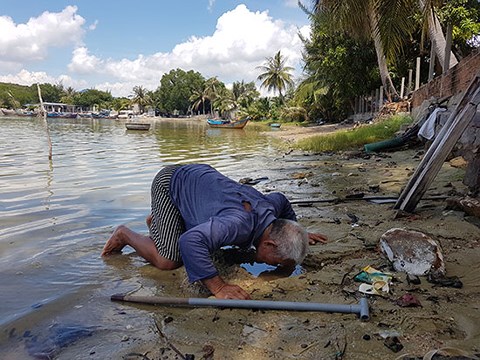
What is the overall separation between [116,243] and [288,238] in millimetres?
1884

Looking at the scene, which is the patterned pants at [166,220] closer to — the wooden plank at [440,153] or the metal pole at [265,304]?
the metal pole at [265,304]

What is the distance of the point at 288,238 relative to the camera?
116 inches

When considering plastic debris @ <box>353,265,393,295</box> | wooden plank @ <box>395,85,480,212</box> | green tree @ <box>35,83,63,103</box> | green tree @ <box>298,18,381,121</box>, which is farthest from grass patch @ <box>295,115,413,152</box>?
green tree @ <box>35,83,63,103</box>

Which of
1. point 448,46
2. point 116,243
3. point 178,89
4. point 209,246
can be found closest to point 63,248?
point 116,243

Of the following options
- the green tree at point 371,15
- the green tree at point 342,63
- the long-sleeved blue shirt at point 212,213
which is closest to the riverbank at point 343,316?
the long-sleeved blue shirt at point 212,213

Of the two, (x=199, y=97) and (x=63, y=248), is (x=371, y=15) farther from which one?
(x=199, y=97)

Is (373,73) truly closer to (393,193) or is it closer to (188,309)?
(393,193)

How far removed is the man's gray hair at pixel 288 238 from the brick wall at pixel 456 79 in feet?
17.6

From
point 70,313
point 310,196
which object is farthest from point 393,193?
point 70,313

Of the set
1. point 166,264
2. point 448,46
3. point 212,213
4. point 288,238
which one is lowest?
point 166,264

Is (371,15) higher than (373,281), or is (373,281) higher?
(371,15)

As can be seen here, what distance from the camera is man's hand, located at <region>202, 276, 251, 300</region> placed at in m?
2.75

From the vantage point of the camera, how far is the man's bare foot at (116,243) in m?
3.97

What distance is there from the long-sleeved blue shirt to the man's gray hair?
0.08 m
